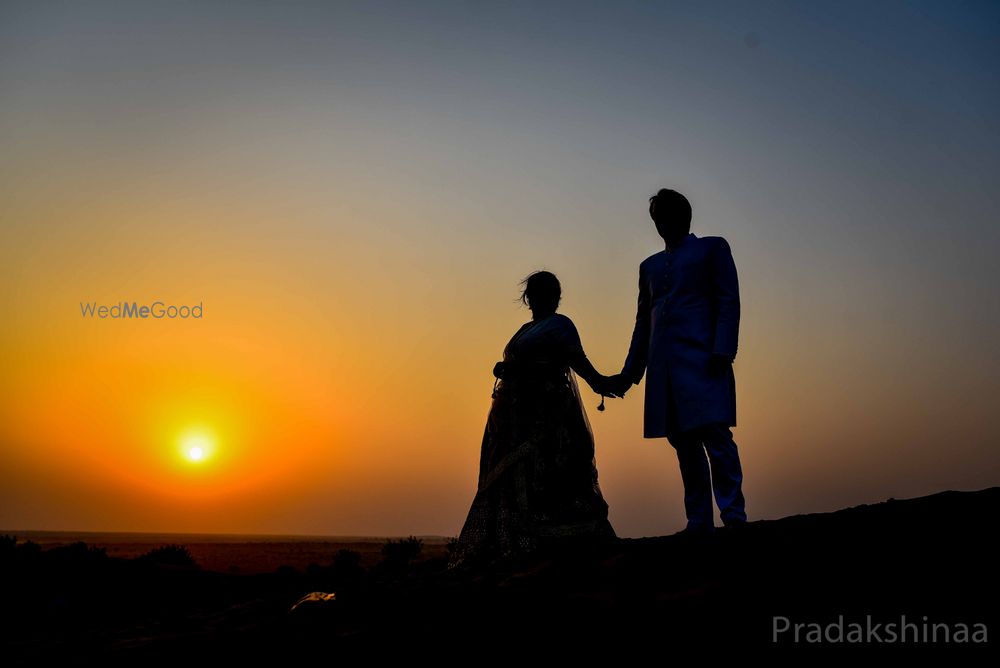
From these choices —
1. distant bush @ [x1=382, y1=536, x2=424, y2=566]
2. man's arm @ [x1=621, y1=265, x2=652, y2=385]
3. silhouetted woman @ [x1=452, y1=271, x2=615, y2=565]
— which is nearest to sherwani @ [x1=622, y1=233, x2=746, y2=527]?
man's arm @ [x1=621, y1=265, x2=652, y2=385]

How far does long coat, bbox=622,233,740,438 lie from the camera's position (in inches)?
200

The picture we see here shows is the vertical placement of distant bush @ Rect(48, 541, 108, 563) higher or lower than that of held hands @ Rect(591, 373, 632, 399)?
lower

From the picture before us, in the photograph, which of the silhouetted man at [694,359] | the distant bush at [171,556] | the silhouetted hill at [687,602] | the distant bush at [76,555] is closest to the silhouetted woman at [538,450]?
the silhouetted hill at [687,602]

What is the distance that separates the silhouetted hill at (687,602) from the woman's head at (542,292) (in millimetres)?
2107

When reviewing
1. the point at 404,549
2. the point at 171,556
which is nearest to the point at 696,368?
the point at 404,549

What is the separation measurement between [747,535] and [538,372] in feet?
7.94

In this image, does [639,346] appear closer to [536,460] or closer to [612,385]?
[612,385]

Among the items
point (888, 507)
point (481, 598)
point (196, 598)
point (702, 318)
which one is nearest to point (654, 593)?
point (481, 598)

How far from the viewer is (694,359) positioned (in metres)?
5.20

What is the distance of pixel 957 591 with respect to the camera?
2.89m

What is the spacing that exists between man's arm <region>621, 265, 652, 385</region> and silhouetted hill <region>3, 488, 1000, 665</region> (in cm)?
151

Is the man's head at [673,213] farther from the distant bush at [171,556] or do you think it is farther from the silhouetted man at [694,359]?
the distant bush at [171,556]

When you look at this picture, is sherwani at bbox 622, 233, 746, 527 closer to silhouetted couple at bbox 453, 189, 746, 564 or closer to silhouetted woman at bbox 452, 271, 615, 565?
silhouetted couple at bbox 453, 189, 746, 564

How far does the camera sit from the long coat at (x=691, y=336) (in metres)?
5.08
